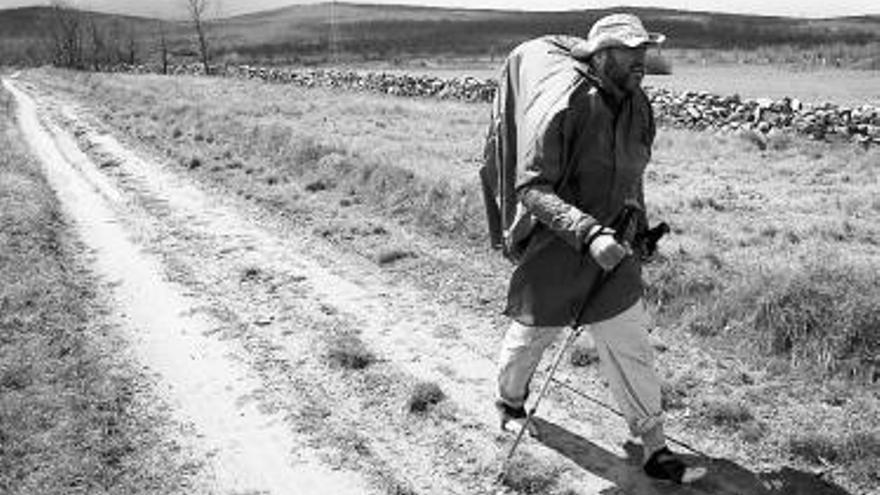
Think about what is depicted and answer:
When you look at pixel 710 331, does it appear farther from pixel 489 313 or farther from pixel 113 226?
pixel 113 226

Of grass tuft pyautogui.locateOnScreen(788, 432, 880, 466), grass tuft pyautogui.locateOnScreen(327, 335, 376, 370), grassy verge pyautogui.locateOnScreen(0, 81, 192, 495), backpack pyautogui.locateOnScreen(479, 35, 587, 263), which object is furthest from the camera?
grass tuft pyautogui.locateOnScreen(327, 335, 376, 370)

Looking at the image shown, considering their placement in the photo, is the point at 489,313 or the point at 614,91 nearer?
the point at 614,91

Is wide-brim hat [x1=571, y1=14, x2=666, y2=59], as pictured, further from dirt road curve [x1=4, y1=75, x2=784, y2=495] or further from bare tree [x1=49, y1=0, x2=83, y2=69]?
bare tree [x1=49, y1=0, x2=83, y2=69]

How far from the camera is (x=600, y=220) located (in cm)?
603

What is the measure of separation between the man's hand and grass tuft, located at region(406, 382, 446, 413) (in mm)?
2370

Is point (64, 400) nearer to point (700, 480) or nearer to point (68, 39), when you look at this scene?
point (700, 480)

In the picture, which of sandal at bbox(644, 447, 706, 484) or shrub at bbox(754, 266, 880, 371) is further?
shrub at bbox(754, 266, 880, 371)

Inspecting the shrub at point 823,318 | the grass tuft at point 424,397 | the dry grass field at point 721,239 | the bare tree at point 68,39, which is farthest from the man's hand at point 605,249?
the bare tree at point 68,39

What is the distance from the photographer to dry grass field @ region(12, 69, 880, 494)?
Result: 23.2 ft

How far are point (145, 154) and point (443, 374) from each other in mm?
15229

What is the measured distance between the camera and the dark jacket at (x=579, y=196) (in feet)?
18.9

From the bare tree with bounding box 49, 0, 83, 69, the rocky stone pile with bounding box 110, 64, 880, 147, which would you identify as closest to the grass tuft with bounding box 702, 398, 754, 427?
the rocky stone pile with bounding box 110, 64, 880, 147

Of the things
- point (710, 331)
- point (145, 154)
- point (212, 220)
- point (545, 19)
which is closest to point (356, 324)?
point (710, 331)

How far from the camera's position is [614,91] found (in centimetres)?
581
